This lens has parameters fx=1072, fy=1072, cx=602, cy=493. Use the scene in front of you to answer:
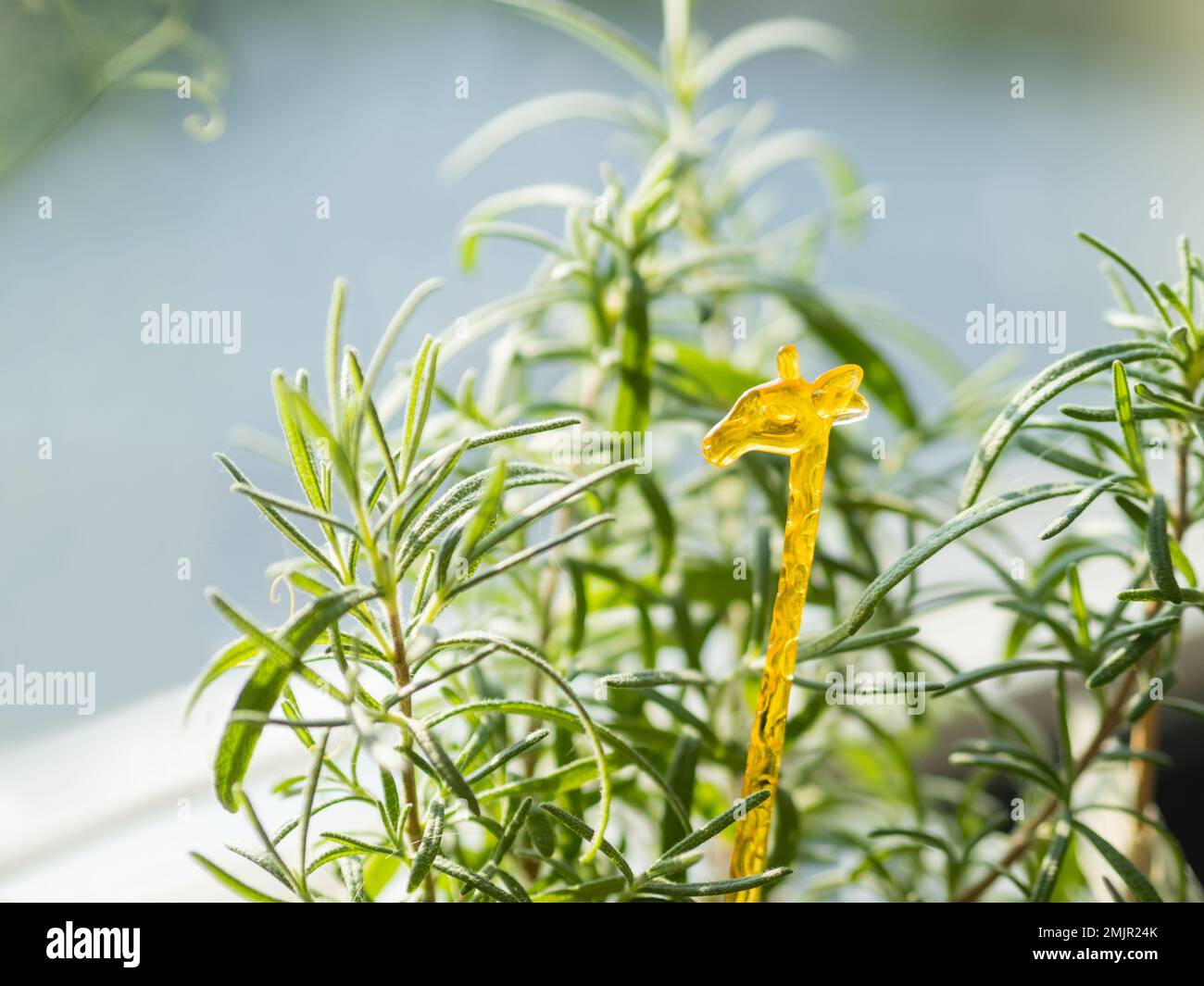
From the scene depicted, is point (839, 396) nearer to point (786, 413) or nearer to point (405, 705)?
point (786, 413)

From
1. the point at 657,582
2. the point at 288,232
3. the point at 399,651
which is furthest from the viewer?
the point at 288,232

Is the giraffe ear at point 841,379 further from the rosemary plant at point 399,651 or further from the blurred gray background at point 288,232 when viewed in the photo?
the blurred gray background at point 288,232

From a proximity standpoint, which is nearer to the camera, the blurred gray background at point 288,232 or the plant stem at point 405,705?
the plant stem at point 405,705

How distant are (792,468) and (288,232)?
2.88 feet

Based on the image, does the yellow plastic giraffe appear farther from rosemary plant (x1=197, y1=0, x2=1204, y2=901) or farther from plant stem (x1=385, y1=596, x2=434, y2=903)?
plant stem (x1=385, y1=596, x2=434, y2=903)

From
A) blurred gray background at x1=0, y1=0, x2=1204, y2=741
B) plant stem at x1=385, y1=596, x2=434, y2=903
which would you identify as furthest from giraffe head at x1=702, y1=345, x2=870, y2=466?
blurred gray background at x1=0, y1=0, x2=1204, y2=741

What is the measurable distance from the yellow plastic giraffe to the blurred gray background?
63 centimetres

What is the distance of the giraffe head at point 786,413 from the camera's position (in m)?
0.42

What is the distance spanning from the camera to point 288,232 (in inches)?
45.9

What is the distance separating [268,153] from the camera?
119 cm

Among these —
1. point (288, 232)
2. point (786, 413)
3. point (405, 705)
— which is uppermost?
point (288, 232)

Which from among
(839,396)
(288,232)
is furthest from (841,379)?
(288,232)

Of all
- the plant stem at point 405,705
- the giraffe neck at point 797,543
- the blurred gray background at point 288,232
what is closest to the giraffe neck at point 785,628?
the giraffe neck at point 797,543

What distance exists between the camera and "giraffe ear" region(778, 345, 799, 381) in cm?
44
